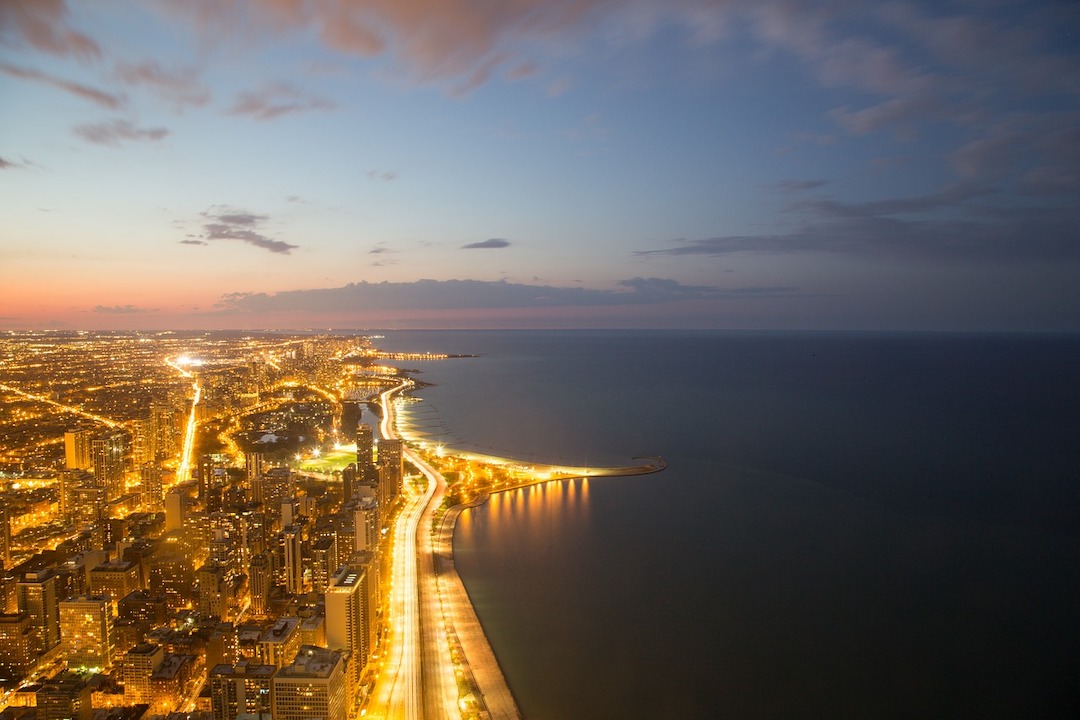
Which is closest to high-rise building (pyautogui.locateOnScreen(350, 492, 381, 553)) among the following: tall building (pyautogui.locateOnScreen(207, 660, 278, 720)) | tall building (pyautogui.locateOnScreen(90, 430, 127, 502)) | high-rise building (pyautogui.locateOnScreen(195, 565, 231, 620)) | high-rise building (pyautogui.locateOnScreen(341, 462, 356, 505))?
high-rise building (pyautogui.locateOnScreen(195, 565, 231, 620))

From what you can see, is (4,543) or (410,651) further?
(4,543)

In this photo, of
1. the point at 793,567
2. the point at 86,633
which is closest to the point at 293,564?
the point at 86,633

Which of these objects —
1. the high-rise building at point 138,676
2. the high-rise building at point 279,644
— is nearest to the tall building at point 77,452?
the high-rise building at point 138,676

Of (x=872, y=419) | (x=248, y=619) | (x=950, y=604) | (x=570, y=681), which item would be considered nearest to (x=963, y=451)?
(x=872, y=419)

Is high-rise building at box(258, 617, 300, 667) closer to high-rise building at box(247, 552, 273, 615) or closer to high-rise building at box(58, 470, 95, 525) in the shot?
high-rise building at box(247, 552, 273, 615)

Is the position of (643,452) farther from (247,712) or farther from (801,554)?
(247,712)

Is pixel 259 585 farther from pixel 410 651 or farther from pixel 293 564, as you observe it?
pixel 410 651

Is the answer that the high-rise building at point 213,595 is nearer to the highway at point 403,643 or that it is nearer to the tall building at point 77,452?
the highway at point 403,643
